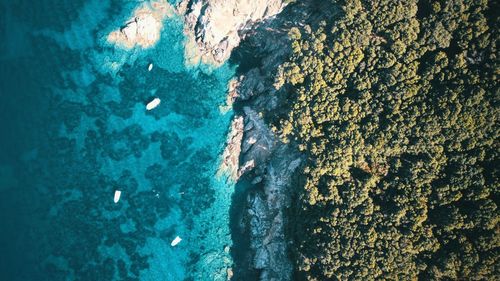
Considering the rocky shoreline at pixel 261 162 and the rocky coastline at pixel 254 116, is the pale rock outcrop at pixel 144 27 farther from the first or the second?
the rocky shoreline at pixel 261 162

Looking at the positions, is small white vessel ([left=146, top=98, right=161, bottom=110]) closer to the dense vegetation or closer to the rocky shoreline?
the rocky shoreline

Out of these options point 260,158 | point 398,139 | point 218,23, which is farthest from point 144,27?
point 398,139

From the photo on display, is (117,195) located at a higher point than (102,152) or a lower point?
lower

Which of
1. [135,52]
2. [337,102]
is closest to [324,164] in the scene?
[337,102]

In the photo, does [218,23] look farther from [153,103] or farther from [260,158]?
[260,158]

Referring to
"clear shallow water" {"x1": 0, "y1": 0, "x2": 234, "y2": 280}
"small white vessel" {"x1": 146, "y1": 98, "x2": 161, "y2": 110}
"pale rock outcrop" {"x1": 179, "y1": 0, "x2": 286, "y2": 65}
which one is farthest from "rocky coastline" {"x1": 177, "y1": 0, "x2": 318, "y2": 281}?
"small white vessel" {"x1": 146, "y1": 98, "x2": 161, "y2": 110}

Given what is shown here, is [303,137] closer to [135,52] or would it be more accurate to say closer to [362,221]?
[362,221]
